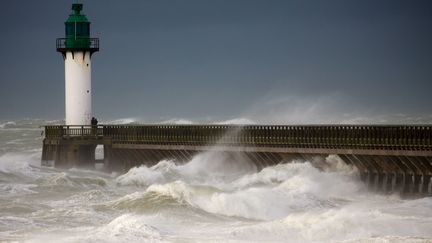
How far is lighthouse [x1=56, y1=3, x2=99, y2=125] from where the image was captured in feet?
151

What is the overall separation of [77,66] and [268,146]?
10766mm

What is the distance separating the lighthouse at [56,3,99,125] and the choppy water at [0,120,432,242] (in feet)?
9.88

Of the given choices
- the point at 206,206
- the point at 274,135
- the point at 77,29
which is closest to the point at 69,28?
the point at 77,29

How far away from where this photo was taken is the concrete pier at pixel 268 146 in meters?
34.2

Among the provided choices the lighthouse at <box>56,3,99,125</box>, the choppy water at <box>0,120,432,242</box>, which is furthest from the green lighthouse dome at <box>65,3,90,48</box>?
the choppy water at <box>0,120,432,242</box>

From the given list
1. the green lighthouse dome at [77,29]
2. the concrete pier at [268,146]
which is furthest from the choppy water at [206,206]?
the green lighthouse dome at [77,29]

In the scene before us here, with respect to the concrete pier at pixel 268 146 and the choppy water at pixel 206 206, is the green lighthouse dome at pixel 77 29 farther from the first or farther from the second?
the choppy water at pixel 206 206

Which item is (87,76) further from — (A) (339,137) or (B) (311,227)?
(B) (311,227)

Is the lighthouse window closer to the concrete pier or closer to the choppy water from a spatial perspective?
the concrete pier

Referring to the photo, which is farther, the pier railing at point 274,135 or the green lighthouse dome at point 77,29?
the green lighthouse dome at point 77,29

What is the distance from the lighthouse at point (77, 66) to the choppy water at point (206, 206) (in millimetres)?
3012

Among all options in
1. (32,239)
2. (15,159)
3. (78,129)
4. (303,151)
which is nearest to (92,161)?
(78,129)

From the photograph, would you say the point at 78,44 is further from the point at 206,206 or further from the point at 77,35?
the point at 206,206

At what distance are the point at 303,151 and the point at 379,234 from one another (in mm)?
13532
